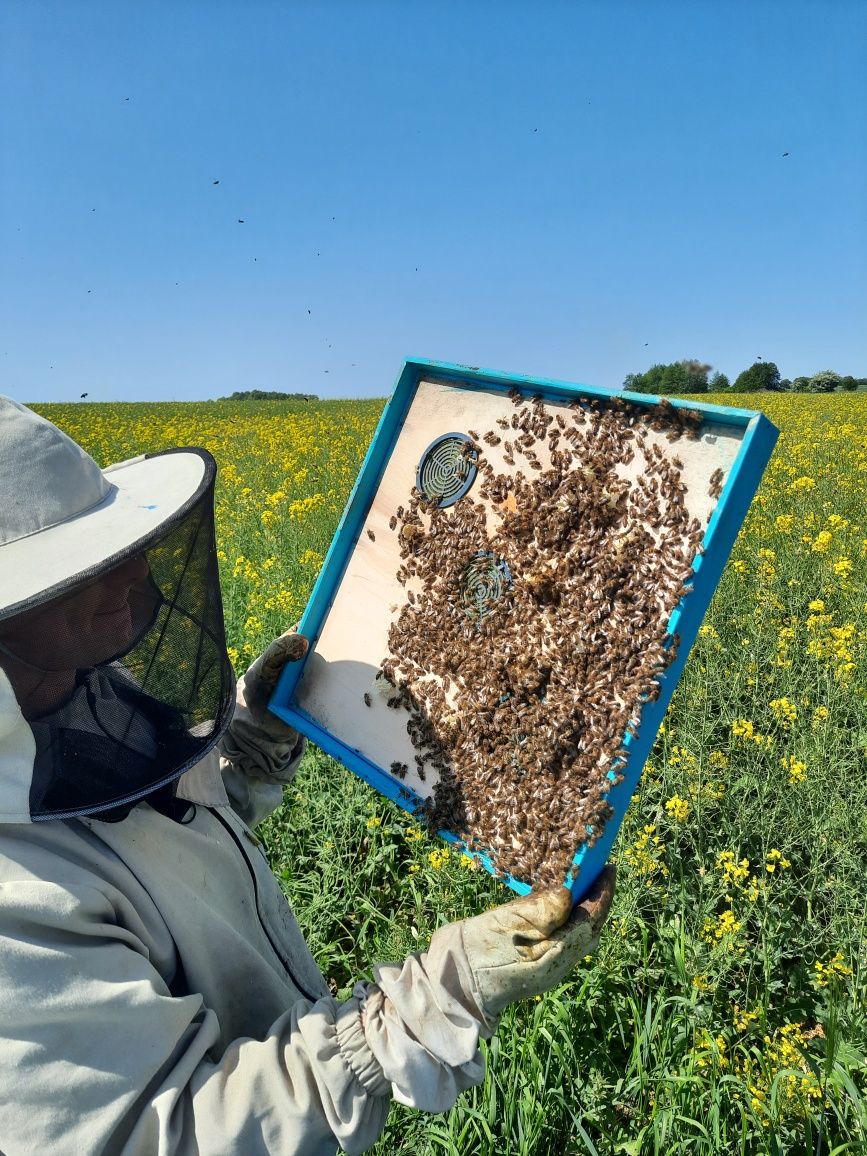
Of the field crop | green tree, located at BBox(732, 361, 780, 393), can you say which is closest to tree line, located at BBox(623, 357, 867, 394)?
green tree, located at BBox(732, 361, 780, 393)

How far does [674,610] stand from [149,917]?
1.59m

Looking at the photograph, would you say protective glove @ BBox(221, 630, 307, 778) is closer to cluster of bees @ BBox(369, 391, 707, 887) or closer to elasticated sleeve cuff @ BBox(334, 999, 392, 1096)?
cluster of bees @ BBox(369, 391, 707, 887)

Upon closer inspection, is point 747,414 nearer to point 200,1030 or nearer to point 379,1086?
point 379,1086

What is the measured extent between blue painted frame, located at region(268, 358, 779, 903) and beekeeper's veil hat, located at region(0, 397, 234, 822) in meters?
0.63

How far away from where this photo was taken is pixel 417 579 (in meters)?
2.88

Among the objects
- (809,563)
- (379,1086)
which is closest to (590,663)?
(379,1086)

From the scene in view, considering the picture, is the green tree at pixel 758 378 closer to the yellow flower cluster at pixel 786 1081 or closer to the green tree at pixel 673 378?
the green tree at pixel 673 378

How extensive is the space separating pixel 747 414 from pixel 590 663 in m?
0.81

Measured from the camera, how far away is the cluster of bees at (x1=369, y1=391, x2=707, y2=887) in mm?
2232

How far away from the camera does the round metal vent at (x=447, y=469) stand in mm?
2781

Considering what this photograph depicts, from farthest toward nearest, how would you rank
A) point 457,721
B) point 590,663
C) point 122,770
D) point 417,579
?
1. point 417,579
2. point 457,721
3. point 590,663
4. point 122,770

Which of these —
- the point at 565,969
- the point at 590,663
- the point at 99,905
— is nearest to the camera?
the point at 99,905

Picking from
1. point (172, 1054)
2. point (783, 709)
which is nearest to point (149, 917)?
point (172, 1054)

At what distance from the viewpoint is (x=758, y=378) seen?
72875 millimetres
